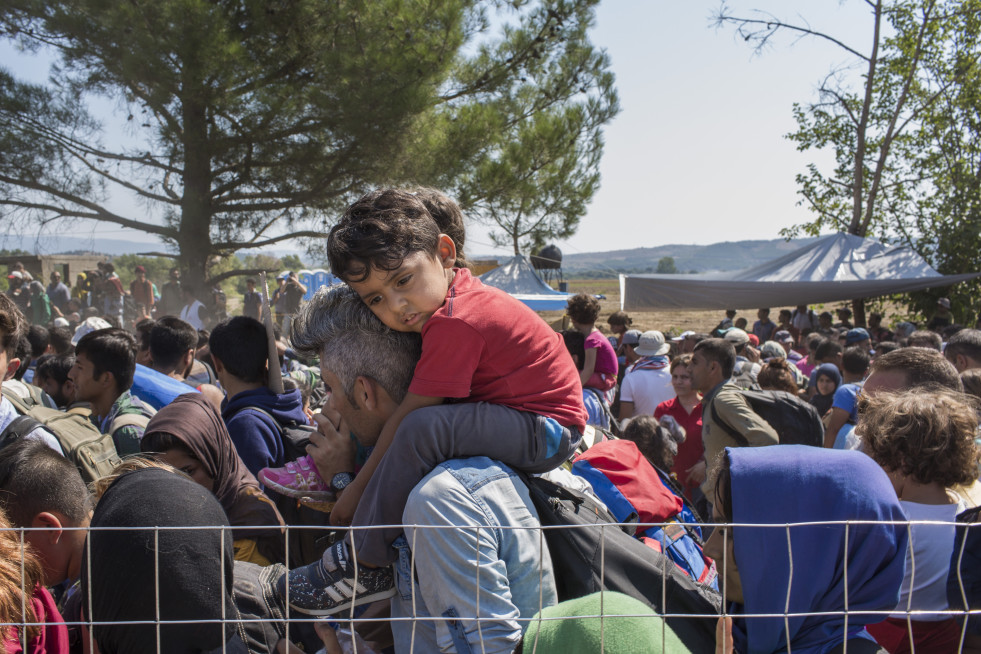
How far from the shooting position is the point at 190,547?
5.00 ft

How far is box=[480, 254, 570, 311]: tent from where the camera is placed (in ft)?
40.0

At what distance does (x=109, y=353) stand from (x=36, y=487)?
1.61m

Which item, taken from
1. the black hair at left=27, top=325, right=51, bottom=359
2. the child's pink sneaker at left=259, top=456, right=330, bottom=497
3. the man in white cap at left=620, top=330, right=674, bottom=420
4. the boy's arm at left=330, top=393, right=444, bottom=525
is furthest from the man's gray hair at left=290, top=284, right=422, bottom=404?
the black hair at left=27, top=325, right=51, bottom=359

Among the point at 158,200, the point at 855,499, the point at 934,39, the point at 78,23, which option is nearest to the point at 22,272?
the point at 158,200

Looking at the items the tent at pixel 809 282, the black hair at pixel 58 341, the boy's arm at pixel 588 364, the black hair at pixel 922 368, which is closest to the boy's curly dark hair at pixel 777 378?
the boy's arm at pixel 588 364

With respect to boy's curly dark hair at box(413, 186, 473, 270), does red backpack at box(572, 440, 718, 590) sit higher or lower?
lower

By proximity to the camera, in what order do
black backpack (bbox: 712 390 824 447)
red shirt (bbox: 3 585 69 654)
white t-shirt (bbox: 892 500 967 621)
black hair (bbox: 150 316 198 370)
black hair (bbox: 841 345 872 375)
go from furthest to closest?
black hair (bbox: 841 345 872 375), black hair (bbox: 150 316 198 370), black backpack (bbox: 712 390 824 447), white t-shirt (bbox: 892 500 967 621), red shirt (bbox: 3 585 69 654)

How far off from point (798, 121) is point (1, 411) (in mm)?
16454

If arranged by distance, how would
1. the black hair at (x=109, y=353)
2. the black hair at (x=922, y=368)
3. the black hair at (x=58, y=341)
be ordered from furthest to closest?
the black hair at (x=58, y=341), the black hair at (x=109, y=353), the black hair at (x=922, y=368)

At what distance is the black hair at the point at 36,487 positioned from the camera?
1914 mm

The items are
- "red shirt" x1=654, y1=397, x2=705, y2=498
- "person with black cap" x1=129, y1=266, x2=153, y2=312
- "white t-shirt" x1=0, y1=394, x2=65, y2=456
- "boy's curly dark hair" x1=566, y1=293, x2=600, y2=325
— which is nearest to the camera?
"white t-shirt" x1=0, y1=394, x2=65, y2=456

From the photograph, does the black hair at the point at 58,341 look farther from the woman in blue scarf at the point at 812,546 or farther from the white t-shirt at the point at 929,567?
the white t-shirt at the point at 929,567

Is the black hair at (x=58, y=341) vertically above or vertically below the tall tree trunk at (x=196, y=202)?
below

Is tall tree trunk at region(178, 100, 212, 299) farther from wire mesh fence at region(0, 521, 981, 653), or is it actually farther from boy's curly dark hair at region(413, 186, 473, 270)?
wire mesh fence at region(0, 521, 981, 653)
